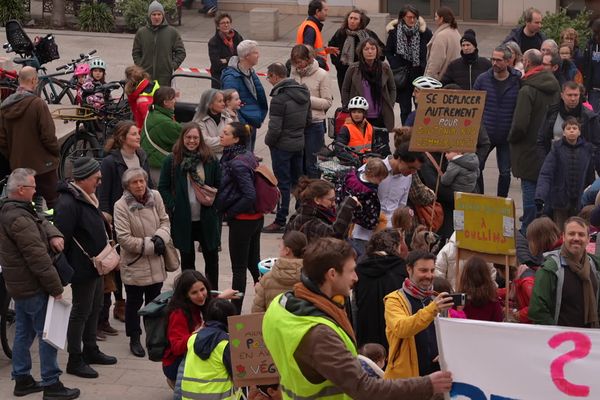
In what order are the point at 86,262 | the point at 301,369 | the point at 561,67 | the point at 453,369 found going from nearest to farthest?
1. the point at 301,369
2. the point at 453,369
3. the point at 86,262
4. the point at 561,67

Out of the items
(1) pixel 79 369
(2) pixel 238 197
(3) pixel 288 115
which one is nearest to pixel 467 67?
(3) pixel 288 115

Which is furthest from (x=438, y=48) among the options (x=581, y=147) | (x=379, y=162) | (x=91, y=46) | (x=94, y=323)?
(x=91, y=46)

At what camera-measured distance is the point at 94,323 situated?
10.8 metres

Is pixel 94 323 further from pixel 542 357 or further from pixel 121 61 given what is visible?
pixel 121 61

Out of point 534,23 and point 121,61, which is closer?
point 534,23

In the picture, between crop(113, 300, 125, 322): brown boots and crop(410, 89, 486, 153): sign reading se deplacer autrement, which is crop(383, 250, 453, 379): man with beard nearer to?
crop(410, 89, 486, 153): sign reading se deplacer autrement

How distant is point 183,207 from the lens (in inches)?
468

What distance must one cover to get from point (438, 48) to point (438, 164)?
14.5 ft

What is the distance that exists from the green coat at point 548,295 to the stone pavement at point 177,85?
9.85 ft

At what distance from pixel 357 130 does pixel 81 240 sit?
4.32 meters

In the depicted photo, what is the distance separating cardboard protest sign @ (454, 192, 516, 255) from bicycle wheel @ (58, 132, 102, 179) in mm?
6264

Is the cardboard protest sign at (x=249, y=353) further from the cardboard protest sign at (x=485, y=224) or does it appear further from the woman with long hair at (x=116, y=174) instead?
the woman with long hair at (x=116, y=174)

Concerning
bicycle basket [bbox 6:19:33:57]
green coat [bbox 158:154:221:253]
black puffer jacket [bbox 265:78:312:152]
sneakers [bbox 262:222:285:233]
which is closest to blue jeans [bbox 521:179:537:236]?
black puffer jacket [bbox 265:78:312:152]

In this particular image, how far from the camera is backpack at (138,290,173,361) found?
936 cm
